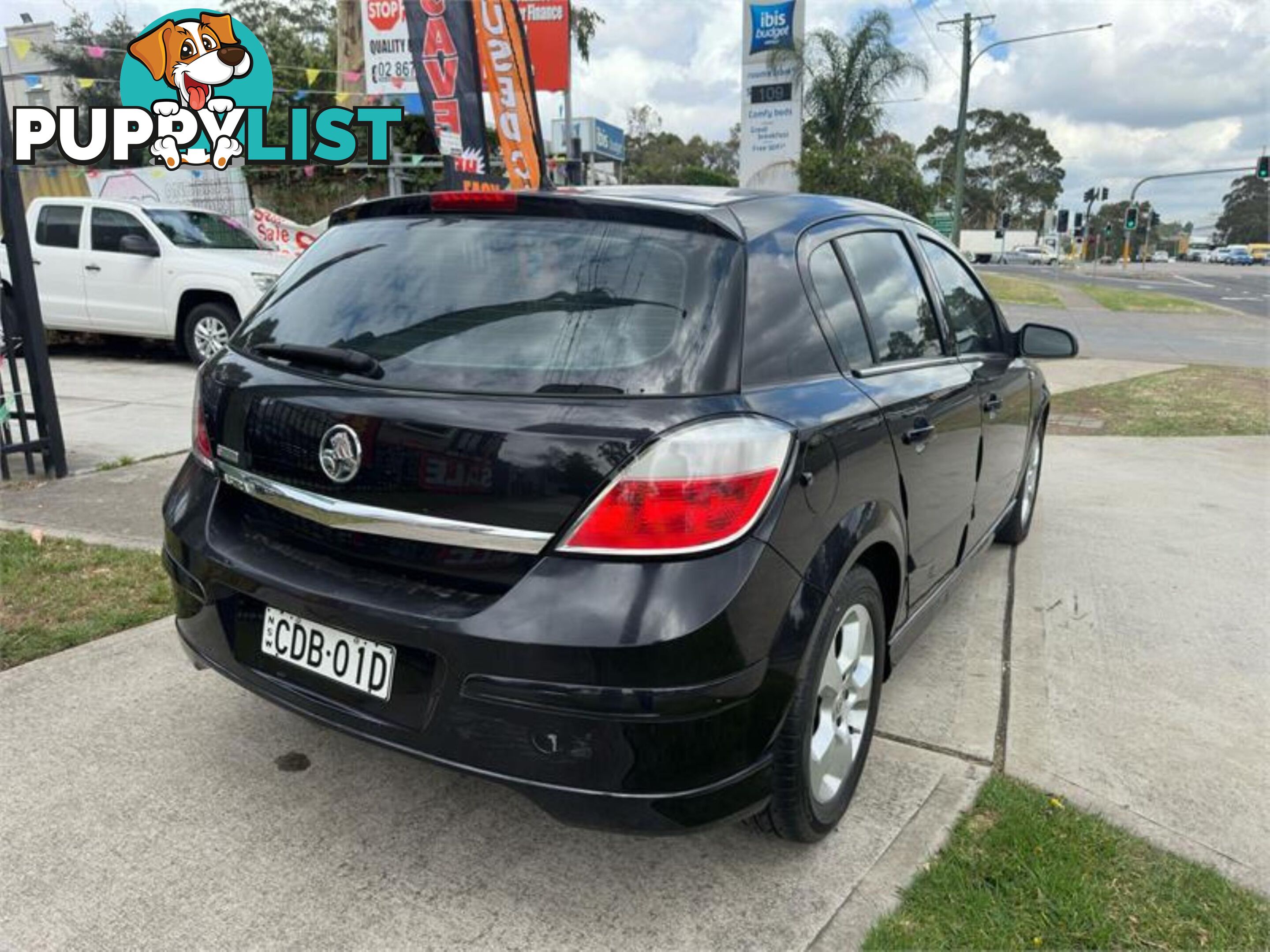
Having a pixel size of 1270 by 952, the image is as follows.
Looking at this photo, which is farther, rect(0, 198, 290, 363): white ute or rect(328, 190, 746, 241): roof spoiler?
rect(0, 198, 290, 363): white ute

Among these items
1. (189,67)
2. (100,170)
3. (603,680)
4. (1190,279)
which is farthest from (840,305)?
(1190,279)

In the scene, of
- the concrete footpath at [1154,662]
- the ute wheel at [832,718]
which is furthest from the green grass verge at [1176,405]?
the ute wheel at [832,718]

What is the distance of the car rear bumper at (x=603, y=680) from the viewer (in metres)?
1.86

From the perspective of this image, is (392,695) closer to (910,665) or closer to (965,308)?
(910,665)

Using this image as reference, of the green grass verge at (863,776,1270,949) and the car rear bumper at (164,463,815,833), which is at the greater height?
the car rear bumper at (164,463,815,833)

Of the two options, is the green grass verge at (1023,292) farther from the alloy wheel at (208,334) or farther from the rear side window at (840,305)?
the rear side window at (840,305)

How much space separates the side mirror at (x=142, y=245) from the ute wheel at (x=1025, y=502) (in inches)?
341

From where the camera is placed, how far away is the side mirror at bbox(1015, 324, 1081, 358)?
13.6ft

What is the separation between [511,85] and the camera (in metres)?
8.70

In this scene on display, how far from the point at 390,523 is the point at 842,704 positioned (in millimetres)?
1234

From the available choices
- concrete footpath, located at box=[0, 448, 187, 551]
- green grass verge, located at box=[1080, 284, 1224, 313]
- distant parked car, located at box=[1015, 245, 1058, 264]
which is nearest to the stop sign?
concrete footpath, located at box=[0, 448, 187, 551]

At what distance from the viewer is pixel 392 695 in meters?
2.06
